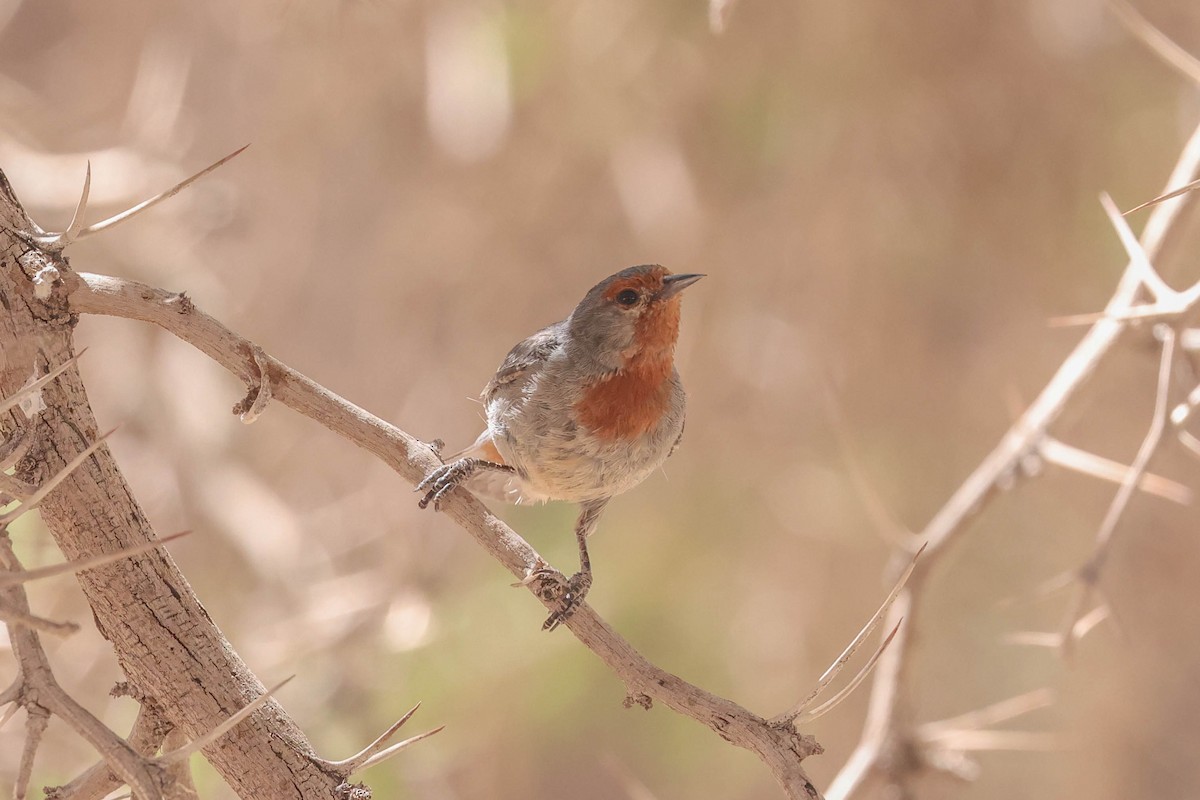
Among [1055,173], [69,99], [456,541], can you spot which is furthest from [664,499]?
[69,99]

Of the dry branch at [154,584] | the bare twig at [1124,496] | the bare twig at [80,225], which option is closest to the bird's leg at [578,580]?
the dry branch at [154,584]

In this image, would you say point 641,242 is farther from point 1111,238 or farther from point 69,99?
point 69,99

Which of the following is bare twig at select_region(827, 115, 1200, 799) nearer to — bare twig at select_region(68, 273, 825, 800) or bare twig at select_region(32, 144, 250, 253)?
bare twig at select_region(68, 273, 825, 800)

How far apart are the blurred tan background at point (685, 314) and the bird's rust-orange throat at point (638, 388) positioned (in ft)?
6.76

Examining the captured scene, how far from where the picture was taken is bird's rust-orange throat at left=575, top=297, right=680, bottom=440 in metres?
2.80

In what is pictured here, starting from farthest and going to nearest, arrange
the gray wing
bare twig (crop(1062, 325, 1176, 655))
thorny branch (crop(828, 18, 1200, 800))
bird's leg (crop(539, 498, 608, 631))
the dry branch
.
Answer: the gray wing < thorny branch (crop(828, 18, 1200, 800)) < bare twig (crop(1062, 325, 1176, 655)) < bird's leg (crop(539, 498, 608, 631)) < the dry branch

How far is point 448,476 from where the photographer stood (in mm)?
2621

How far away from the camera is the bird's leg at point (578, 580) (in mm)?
2209

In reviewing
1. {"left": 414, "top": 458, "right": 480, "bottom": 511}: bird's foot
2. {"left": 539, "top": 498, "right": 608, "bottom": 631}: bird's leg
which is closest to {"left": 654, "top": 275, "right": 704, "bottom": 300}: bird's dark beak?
{"left": 539, "top": 498, "right": 608, "bottom": 631}: bird's leg

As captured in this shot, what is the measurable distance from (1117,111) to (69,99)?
20.5 ft

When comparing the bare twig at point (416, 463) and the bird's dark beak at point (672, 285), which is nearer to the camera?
the bare twig at point (416, 463)

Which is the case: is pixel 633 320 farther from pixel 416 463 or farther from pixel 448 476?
pixel 416 463

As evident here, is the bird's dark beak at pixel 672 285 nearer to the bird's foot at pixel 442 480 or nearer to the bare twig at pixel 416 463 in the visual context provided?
the bird's foot at pixel 442 480

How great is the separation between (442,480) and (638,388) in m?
0.62
